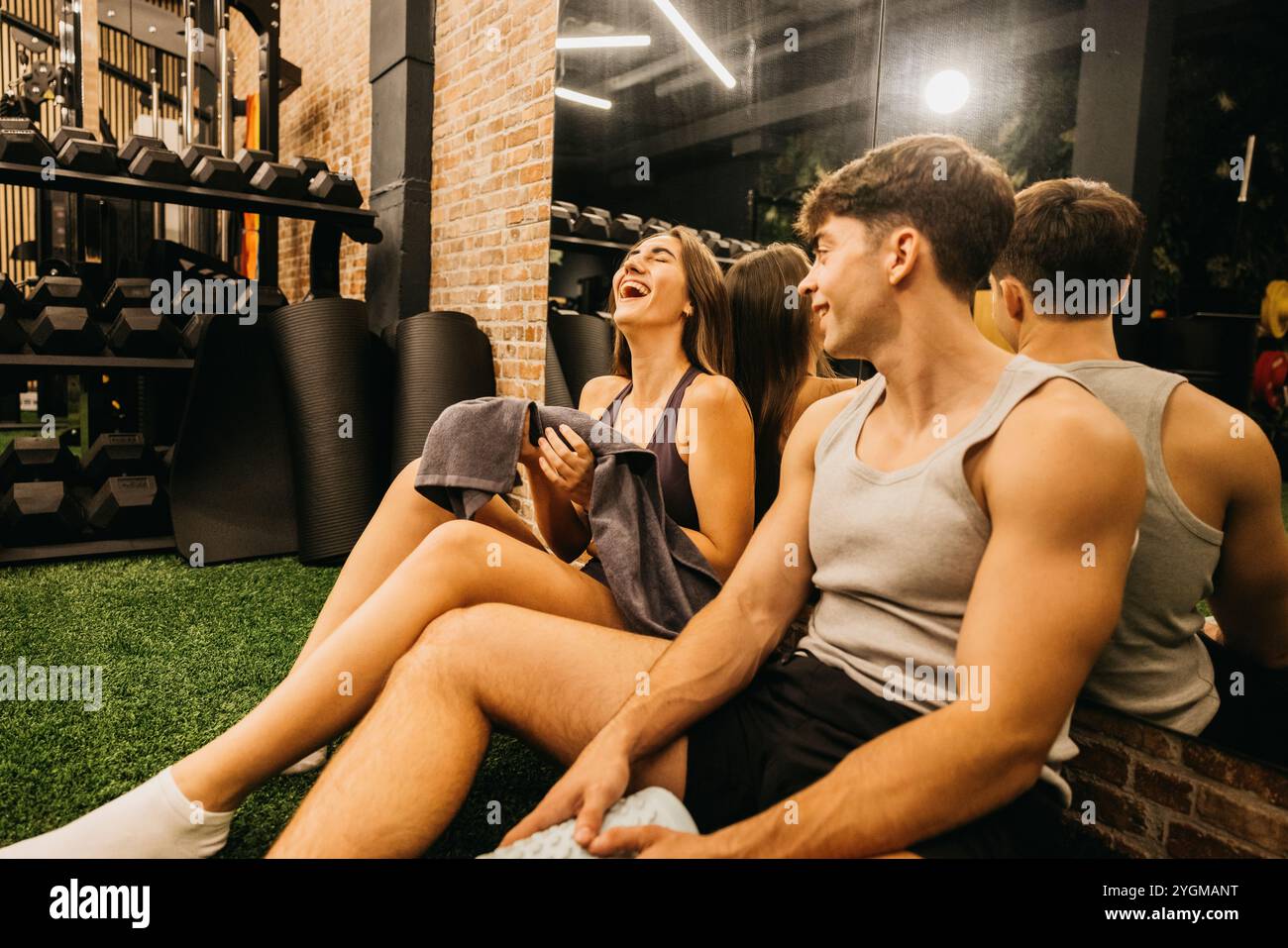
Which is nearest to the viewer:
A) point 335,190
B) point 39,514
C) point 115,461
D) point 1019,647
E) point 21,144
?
point 1019,647

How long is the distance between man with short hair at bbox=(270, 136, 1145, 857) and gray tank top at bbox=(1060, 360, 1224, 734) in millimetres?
213

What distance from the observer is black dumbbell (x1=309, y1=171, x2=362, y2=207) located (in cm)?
363

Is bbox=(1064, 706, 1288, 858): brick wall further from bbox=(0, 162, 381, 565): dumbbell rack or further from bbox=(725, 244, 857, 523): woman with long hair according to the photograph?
bbox=(0, 162, 381, 565): dumbbell rack

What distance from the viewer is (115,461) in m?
3.33

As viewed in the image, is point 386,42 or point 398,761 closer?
point 398,761

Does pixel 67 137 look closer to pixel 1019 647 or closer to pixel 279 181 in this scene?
pixel 279 181

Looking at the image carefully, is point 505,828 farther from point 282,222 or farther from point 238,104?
point 282,222

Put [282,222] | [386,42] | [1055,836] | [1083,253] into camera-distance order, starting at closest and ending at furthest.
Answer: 1. [1055,836]
2. [1083,253]
3. [386,42]
4. [282,222]

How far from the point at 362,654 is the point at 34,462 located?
280 cm

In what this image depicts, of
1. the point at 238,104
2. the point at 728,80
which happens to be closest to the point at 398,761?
the point at 728,80

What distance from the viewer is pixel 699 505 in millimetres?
1688

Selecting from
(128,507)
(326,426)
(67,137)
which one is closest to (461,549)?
(326,426)

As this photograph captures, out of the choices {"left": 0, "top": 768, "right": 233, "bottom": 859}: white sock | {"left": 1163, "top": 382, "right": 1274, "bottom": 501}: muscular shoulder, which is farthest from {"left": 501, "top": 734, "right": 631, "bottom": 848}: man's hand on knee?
{"left": 1163, "top": 382, "right": 1274, "bottom": 501}: muscular shoulder
